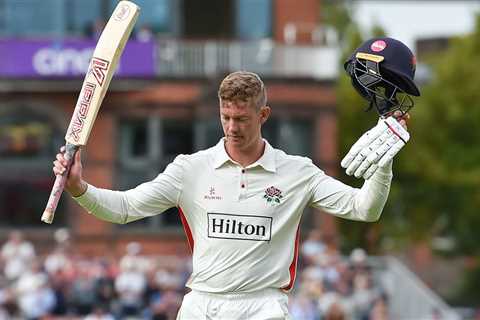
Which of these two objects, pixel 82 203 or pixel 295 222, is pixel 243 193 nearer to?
pixel 295 222

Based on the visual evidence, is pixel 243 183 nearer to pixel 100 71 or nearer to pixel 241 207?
pixel 241 207

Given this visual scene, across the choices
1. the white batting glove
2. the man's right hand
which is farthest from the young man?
the white batting glove

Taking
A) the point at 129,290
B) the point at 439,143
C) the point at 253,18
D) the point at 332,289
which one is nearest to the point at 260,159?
the point at 129,290

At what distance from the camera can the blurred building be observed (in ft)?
88.6

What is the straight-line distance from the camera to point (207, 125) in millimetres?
27500

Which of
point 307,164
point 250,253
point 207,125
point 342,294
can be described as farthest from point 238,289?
point 207,125

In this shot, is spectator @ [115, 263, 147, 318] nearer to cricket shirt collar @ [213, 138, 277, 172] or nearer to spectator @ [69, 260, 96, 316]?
spectator @ [69, 260, 96, 316]

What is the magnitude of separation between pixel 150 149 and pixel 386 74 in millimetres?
20686

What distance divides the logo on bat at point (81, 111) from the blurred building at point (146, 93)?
762 inches

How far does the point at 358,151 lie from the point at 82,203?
4.54ft

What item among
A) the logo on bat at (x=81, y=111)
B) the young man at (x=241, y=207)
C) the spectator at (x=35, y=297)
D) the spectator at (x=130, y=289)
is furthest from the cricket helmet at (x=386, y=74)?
the spectator at (x=35, y=297)

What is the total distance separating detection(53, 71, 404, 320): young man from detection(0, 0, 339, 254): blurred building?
1916cm

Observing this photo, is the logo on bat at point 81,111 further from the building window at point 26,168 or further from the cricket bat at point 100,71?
the building window at point 26,168

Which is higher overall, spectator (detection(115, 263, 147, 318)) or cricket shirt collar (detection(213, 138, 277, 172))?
cricket shirt collar (detection(213, 138, 277, 172))
